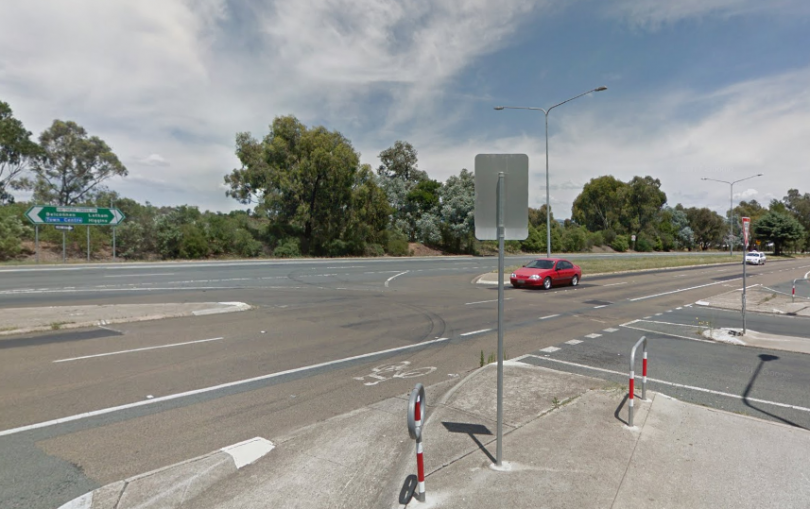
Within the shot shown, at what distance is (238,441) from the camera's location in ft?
15.5

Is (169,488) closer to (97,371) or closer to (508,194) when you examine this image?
(508,194)

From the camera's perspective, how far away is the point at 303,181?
147 feet

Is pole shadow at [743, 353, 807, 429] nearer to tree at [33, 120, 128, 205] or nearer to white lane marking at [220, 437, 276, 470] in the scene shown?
white lane marking at [220, 437, 276, 470]

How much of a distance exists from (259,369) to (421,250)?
51916 mm

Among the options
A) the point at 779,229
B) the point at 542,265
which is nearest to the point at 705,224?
the point at 779,229

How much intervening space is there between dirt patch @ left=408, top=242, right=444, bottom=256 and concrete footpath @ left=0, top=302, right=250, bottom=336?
4371cm

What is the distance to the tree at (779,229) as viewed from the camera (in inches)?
2840

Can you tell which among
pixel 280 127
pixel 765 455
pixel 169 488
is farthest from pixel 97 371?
pixel 280 127

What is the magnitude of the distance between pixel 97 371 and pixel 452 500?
6.20m

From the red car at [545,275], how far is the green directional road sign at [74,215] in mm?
31126

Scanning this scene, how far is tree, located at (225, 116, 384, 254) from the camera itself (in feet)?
145

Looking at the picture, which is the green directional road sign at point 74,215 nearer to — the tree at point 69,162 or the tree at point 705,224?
the tree at point 69,162

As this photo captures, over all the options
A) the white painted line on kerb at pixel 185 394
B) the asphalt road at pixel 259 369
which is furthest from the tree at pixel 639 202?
the white painted line on kerb at pixel 185 394

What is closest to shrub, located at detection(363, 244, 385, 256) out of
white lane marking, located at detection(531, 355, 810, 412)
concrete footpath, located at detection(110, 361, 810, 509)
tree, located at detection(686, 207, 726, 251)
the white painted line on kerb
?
the white painted line on kerb
